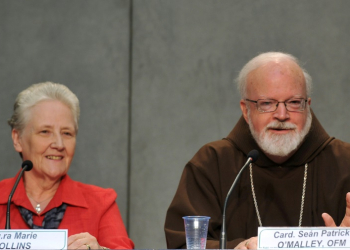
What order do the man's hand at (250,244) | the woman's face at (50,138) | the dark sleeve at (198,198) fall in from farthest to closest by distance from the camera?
the woman's face at (50,138) → the dark sleeve at (198,198) → the man's hand at (250,244)

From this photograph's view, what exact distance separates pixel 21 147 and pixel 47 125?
22 cm

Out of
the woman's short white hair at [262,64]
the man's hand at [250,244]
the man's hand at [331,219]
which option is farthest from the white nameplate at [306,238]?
the woman's short white hair at [262,64]

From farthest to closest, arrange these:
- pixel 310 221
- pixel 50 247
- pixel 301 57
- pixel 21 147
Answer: pixel 301 57, pixel 21 147, pixel 310 221, pixel 50 247

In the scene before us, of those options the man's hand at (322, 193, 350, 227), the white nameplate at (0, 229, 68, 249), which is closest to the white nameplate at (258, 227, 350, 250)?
the man's hand at (322, 193, 350, 227)

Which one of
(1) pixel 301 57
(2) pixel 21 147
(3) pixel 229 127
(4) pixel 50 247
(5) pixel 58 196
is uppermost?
(1) pixel 301 57

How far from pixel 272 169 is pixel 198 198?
0.46 m

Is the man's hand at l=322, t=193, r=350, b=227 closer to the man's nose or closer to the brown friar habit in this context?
the brown friar habit

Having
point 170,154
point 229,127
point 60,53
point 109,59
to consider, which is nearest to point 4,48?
point 60,53

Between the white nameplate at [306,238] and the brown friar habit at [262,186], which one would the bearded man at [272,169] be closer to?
the brown friar habit at [262,186]

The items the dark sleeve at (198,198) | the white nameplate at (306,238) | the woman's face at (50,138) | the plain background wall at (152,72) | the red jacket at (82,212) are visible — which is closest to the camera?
the white nameplate at (306,238)

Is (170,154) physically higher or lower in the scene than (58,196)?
higher

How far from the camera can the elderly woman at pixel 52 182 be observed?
A: 3.04 m

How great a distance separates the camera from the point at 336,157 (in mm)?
3115

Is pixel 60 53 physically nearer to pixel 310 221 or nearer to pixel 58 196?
pixel 58 196
